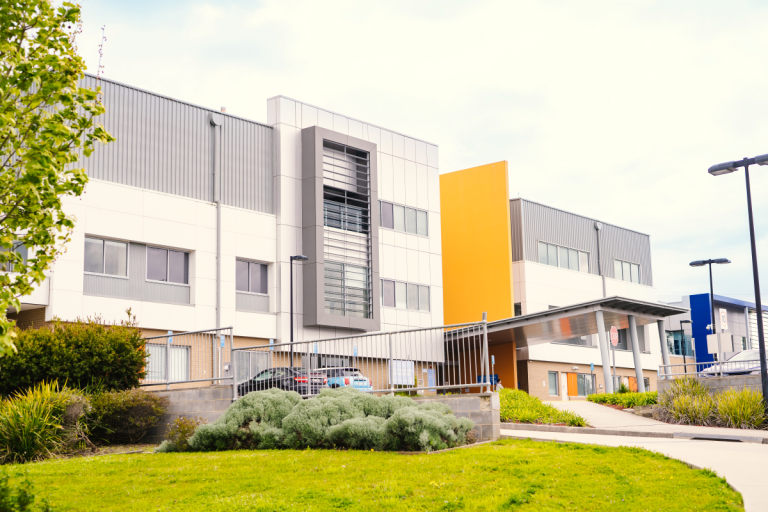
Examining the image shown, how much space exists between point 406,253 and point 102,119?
16627mm

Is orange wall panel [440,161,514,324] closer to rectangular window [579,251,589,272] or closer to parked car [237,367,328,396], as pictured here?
rectangular window [579,251,589,272]

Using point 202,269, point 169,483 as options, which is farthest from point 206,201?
point 169,483

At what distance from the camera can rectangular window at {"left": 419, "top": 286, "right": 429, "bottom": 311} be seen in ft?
130

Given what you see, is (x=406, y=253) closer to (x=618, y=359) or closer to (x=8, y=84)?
(x=618, y=359)

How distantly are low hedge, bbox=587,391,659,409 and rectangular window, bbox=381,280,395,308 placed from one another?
1274 centimetres

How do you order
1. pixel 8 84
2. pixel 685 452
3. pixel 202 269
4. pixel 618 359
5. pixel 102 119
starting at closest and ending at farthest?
pixel 8 84 < pixel 685 452 < pixel 102 119 < pixel 202 269 < pixel 618 359

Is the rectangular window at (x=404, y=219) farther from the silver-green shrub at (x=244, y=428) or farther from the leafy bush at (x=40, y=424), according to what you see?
the silver-green shrub at (x=244, y=428)

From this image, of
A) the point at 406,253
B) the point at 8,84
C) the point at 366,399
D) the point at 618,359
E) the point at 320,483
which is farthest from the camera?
the point at 618,359

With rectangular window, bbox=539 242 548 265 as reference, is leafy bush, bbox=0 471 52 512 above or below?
below

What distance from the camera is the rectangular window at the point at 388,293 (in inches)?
1473

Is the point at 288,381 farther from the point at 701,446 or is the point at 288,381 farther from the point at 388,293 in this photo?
the point at 388,293

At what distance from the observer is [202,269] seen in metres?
30.3

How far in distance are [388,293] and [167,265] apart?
11.9 m

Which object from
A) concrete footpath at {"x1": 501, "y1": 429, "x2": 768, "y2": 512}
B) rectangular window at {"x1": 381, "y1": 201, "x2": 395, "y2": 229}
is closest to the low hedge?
concrete footpath at {"x1": 501, "y1": 429, "x2": 768, "y2": 512}
